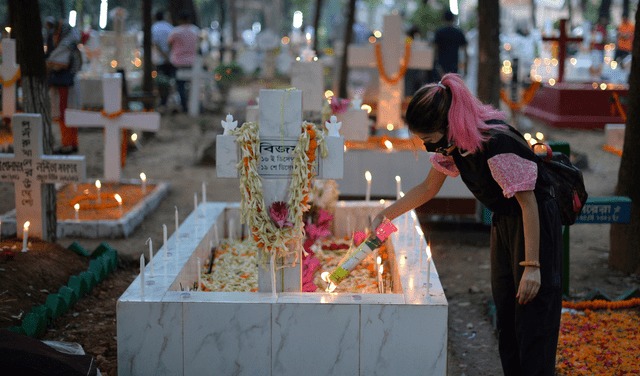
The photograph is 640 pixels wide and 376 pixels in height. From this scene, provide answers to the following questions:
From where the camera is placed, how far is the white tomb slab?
3.36 meters

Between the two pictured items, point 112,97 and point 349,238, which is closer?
point 349,238

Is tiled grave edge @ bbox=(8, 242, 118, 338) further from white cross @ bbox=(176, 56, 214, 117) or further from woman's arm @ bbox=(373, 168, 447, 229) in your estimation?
white cross @ bbox=(176, 56, 214, 117)

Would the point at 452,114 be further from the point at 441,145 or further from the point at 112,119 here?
the point at 112,119

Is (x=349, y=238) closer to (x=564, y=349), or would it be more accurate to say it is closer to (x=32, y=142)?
(x=564, y=349)

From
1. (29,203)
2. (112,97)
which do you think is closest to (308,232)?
(29,203)

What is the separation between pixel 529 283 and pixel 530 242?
188mm

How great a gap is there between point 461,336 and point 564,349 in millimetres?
748

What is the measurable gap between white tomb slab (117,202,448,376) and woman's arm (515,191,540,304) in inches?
25.2

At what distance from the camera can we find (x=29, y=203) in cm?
521

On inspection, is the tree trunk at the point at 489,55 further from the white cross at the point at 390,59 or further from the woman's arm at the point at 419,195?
Answer: the woman's arm at the point at 419,195

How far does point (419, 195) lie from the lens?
3.28 meters

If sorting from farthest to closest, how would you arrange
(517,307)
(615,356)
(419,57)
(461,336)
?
(419,57), (461,336), (615,356), (517,307)

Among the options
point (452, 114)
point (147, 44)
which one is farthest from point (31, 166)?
point (147, 44)

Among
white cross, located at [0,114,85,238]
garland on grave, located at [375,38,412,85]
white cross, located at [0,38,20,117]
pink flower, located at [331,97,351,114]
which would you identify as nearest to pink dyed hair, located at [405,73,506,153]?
white cross, located at [0,114,85,238]
